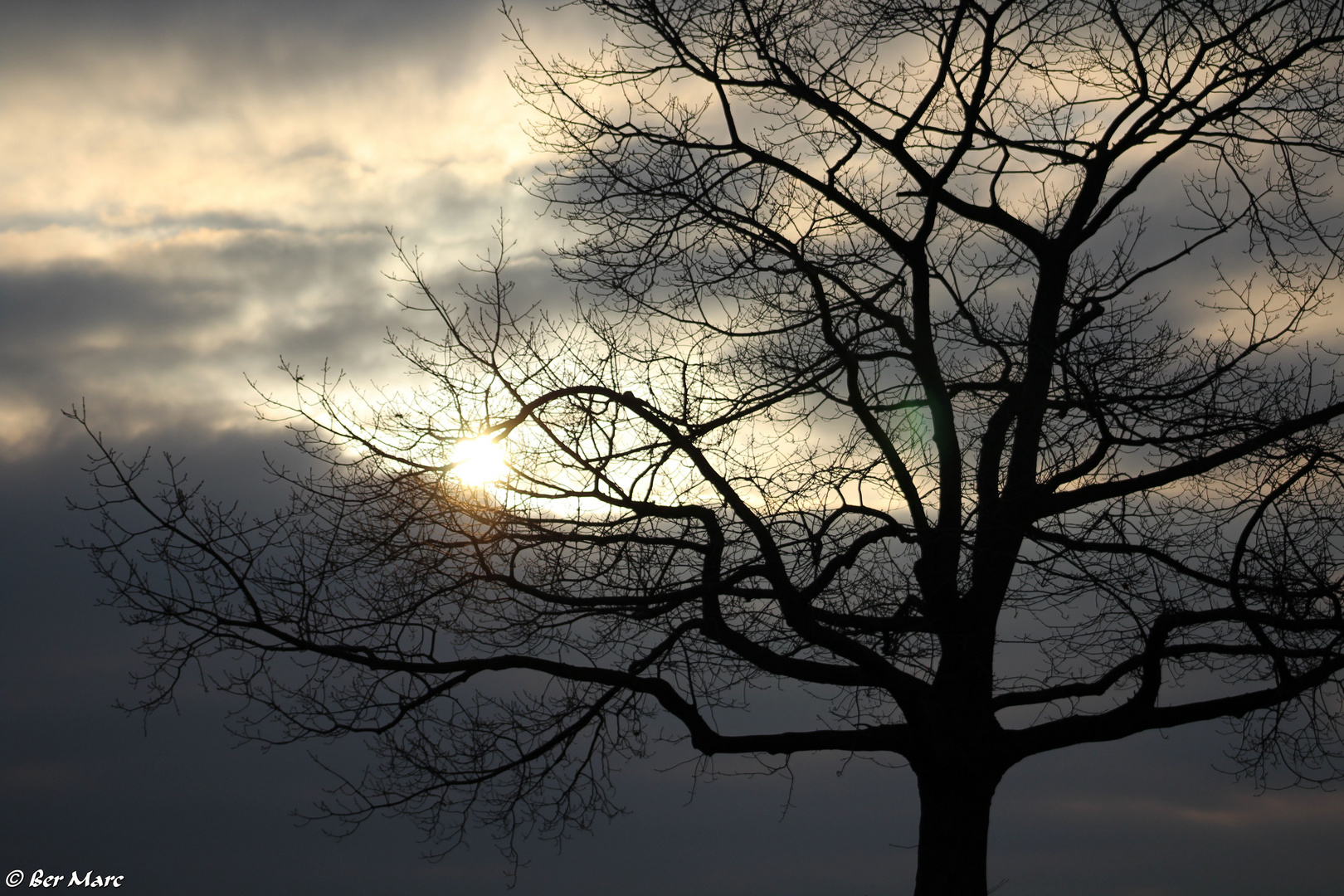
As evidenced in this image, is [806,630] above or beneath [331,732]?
above

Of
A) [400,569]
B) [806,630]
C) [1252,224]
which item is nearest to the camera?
[806,630]

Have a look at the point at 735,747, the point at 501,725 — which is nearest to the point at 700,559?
the point at 735,747

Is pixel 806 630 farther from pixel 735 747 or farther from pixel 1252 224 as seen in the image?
pixel 1252 224

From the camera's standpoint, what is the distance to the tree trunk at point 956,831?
810 centimetres

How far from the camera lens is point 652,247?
27.1 feet

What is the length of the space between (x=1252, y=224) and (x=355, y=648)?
861cm

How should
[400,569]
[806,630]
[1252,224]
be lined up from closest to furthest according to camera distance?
[806,630]
[400,569]
[1252,224]

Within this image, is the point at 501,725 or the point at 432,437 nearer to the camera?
the point at 432,437

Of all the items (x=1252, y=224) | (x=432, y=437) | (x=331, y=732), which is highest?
(x=1252, y=224)

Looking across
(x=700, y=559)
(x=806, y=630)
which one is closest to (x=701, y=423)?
(x=700, y=559)

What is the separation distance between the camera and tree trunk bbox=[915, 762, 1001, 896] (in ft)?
26.6

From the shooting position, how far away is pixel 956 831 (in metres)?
8.17

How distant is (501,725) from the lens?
8.47 metres

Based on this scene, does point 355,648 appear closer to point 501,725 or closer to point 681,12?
point 501,725
